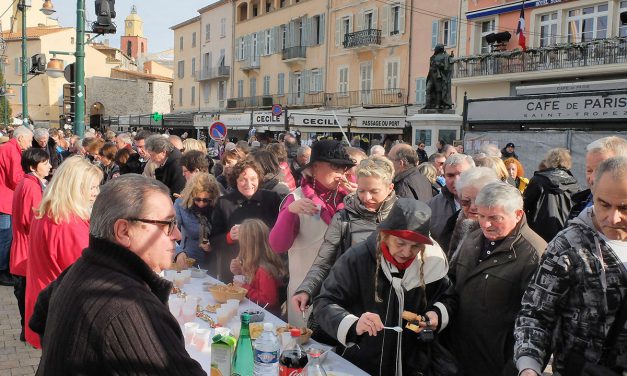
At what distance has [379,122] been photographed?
58.7ft

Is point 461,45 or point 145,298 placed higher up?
point 461,45

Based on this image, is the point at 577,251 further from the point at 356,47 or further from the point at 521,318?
the point at 356,47

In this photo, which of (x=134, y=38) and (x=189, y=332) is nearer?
(x=189, y=332)

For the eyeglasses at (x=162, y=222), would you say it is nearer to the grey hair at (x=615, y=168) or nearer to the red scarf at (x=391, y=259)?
the red scarf at (x=391, y=259)

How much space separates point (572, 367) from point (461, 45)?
23626mm

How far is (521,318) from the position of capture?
8.14 ft

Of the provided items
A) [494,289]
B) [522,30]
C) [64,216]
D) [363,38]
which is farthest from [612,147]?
[363,38]

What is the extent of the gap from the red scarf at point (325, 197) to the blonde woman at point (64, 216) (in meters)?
1.42

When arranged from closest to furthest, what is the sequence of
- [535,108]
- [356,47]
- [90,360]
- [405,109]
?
[90,360] → [535,108] → [405,109] → [356,47]

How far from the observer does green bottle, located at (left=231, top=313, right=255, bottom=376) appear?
2.62 m

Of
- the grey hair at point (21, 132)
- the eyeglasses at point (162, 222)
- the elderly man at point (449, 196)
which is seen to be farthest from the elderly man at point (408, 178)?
the grey hair at point (21, 132)

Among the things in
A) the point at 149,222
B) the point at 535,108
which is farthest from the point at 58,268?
the point at 535,108

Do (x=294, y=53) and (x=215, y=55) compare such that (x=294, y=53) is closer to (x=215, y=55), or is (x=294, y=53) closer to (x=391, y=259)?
(x=215, y=55)

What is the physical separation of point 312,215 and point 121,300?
235cm
